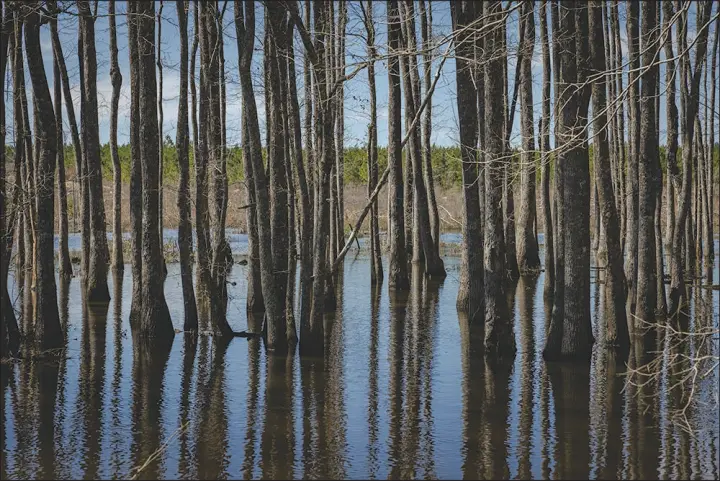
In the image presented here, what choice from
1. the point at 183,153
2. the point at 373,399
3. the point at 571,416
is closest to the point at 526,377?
the point at 571,416

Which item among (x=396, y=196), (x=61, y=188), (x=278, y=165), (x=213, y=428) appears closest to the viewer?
(x=213, y=428)

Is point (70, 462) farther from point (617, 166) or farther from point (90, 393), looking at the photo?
point (617, 166)

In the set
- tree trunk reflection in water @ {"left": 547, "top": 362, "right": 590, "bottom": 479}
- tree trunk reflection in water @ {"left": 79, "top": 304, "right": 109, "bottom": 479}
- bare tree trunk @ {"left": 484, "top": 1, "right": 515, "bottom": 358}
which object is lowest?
tree trunk reflection in water @ {"left": 547, "top": 362, "right": 590, "bottom": 479}

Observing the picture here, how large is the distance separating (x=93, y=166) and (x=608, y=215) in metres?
11.0

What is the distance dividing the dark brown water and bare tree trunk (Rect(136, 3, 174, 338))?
53cm

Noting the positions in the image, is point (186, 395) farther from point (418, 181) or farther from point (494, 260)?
point (418, 181)

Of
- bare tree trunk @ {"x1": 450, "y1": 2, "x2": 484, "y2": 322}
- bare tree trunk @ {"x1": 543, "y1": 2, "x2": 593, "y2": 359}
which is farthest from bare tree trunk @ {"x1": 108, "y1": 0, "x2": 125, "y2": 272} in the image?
bare tree trunk @ {"x1": 543, "y1": 2, "x2": 593, "y2": 359}

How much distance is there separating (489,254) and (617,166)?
46.7 feet

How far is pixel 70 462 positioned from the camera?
769cm

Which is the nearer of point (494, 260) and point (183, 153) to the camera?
point (494, 260)

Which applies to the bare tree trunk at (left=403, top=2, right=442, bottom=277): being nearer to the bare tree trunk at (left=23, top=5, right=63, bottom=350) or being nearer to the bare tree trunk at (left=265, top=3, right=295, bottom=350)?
the bare tree trunk at (left=265, top=3, right=295, bottom=350)

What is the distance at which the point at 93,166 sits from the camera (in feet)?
61.6

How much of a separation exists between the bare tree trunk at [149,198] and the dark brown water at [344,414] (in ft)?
1.75

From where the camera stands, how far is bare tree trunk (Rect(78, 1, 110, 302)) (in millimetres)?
18859
